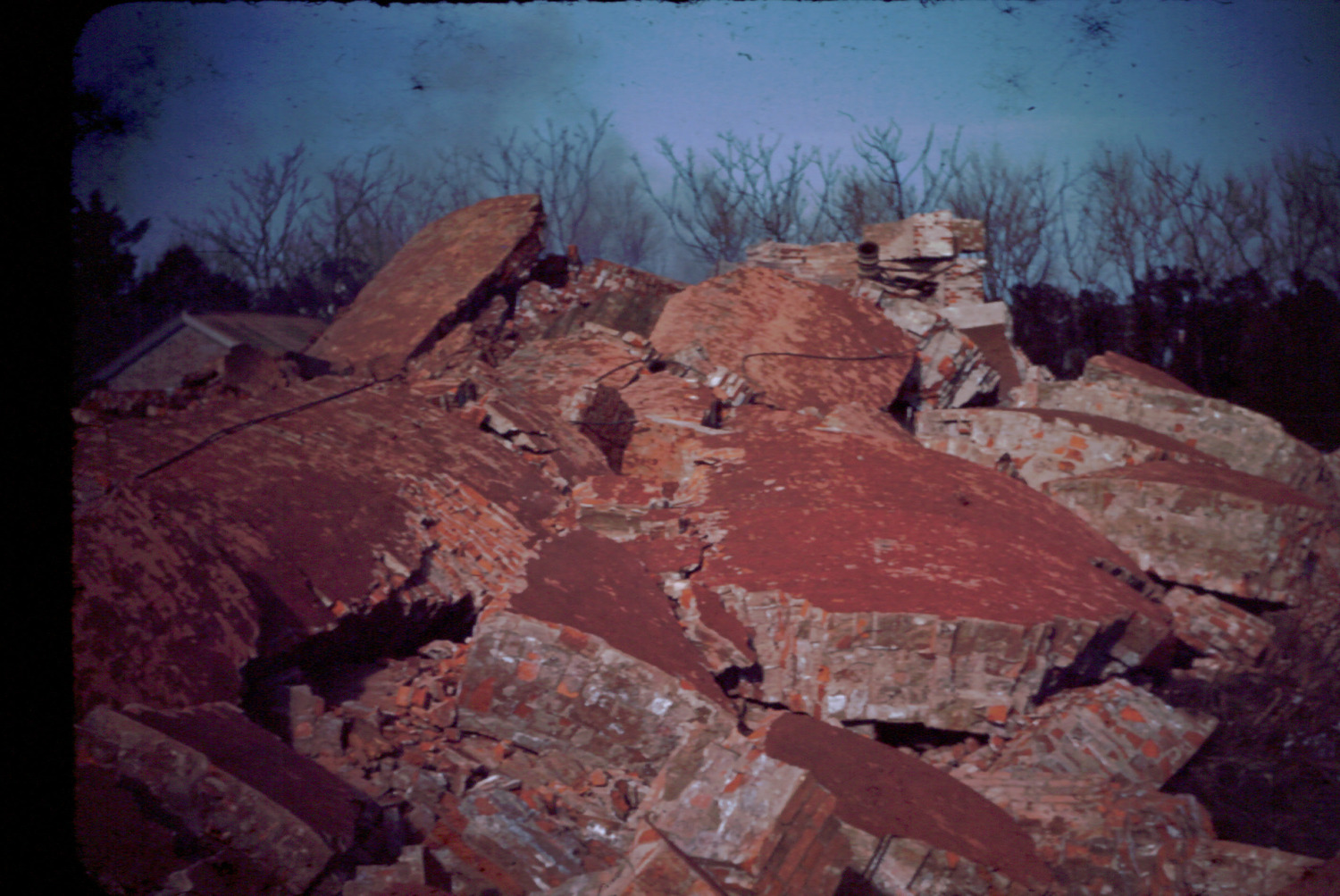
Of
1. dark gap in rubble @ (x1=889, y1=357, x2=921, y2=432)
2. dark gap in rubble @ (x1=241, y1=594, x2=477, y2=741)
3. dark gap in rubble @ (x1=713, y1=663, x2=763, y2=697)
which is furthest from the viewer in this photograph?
dark gap in rubble @ (x1=889, y1=357, x2=921, y2=432)

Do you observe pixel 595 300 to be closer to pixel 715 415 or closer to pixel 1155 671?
pixel 715 415

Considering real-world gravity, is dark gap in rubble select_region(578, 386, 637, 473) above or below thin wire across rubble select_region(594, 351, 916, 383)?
below

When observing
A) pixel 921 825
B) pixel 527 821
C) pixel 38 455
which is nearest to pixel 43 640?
pixel 38 455

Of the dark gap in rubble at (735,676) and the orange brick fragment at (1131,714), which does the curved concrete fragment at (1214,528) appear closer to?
the orange brick fragment at (1131,714)

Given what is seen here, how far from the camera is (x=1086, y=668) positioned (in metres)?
3.46

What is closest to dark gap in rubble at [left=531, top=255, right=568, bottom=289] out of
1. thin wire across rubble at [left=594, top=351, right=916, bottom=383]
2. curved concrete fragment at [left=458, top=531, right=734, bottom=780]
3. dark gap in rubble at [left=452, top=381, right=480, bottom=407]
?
→ thin wire across rubble at [left=594, top=351, right=916, bottom=383]

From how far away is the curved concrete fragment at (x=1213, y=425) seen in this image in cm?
597

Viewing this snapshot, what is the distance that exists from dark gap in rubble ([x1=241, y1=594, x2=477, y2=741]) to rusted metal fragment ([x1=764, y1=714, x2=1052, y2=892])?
1449 mm

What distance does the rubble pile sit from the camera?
2020 mm

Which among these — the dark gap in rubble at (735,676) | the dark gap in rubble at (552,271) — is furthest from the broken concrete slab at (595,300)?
the dark gap in rubble at (735,676)

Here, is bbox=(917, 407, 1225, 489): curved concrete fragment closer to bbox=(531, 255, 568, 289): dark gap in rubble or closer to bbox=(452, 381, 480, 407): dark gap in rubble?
bbox=(452, 381, 480, 407): dark gap in rubble

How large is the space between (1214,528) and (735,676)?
3281 mm

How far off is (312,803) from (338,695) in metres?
0.85

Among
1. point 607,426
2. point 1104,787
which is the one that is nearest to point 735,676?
point 1104,787
